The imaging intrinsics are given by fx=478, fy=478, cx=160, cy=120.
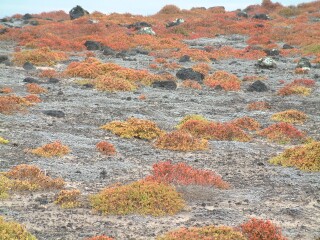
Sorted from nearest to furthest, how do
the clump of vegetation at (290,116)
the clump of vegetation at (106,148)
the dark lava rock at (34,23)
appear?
the clump of vegetation at (106,148), the clump of vegetation at (290,116), the dark lava rock at (34,23)

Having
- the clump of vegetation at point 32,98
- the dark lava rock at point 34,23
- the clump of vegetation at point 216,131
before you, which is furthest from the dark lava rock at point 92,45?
the clump of vegetation at point 216,131

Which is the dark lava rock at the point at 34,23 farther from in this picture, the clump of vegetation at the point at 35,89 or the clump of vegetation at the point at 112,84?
the clump of vegetation at the point at 35,89

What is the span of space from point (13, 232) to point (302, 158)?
10400 millimetres

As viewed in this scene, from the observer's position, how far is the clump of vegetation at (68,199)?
493 inches

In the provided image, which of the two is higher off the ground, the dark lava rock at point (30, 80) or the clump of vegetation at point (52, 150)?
the dark lava rock at point (30, 80)

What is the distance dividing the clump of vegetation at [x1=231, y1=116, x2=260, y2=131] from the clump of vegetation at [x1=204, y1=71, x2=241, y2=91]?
9.21m

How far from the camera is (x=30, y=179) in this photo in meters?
14.0

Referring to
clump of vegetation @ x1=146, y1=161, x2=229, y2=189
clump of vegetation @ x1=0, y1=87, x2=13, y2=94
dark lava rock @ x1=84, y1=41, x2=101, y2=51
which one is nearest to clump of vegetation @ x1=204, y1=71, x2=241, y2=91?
clump of vegetation @ x1=0, y1=87, x2=13, y2=94

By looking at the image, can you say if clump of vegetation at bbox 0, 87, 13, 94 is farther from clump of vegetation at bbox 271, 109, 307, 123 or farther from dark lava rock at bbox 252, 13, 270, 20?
dark lava rock at bbox 252, 13, 270, 20

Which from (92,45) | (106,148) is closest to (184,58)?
(92,45)

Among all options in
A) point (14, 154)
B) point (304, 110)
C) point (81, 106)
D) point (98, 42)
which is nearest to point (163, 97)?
point (81, 106)

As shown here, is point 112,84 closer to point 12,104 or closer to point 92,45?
point 12,104

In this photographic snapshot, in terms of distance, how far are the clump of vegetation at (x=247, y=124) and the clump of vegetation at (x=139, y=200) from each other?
9878 mm

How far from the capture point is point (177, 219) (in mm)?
12070
